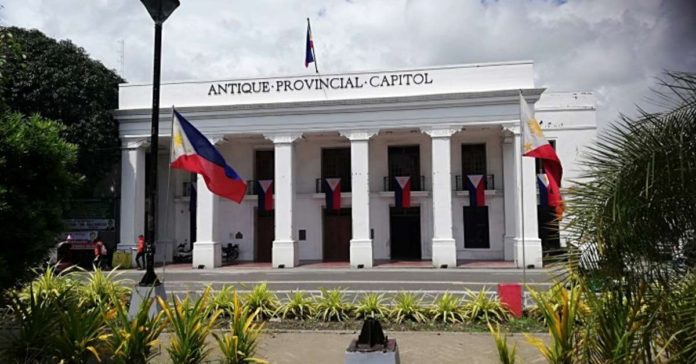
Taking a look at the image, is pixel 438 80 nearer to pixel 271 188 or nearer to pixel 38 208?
pixel 271 188

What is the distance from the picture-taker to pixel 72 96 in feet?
79.4

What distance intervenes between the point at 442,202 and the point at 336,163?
6600mm

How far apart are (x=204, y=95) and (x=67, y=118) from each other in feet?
19.8

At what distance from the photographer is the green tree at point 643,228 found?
170 inches

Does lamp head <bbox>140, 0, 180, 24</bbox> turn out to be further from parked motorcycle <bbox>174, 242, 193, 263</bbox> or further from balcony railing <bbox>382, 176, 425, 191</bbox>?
parked motorcycle <bbox>174, 242, 193, 263</bbox>

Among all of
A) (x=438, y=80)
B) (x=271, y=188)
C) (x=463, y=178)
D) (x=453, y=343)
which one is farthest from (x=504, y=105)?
(x=453, y=343)

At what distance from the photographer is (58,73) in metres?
24.1

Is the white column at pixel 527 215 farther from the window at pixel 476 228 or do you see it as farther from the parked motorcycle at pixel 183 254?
the parked motorcycle at pixel 183 254

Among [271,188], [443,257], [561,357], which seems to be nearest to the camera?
[561,357]

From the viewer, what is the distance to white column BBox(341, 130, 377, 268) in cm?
2325

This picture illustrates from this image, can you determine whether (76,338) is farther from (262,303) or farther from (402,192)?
(402,192)

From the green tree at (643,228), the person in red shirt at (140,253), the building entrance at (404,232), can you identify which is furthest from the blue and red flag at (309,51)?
the green tree at (643,228)

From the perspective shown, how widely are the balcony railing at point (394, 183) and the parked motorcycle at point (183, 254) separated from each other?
1034 cm

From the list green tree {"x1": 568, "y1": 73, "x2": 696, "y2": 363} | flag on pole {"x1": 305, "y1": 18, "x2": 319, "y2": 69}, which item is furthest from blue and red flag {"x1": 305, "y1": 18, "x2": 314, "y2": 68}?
green tree {"x1": 568, "y1": 73, "x2": 696, "y2": 363}
